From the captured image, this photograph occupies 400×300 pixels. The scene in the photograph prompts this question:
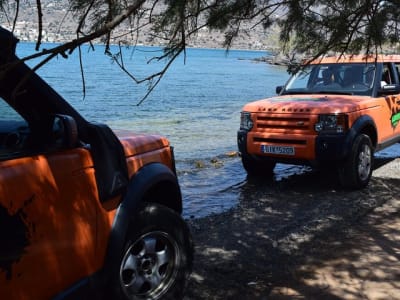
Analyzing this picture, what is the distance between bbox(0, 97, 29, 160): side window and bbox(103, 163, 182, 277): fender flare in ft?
2.31

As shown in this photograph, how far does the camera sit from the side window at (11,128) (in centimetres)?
295

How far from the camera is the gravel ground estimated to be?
4398 millimetres

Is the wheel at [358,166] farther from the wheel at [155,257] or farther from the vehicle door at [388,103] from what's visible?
the wheel at [155,257]

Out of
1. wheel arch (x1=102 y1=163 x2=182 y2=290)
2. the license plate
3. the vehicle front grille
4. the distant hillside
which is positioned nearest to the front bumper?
the vehicle front grille

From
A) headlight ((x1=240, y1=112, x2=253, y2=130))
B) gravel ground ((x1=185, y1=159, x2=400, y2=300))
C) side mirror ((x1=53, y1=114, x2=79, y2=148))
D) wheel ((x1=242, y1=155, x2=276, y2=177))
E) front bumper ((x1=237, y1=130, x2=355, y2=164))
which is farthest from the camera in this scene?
wheel ((x1=242, y1=155, x2=276, y2=177))

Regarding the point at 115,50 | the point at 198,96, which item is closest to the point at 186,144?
the point at 115,50

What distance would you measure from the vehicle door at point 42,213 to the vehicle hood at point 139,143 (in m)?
0.55

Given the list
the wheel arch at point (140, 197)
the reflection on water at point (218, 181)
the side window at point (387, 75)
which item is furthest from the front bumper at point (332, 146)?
the wheel arch at point (140, 197)

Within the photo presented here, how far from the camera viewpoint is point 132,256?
11.5ft

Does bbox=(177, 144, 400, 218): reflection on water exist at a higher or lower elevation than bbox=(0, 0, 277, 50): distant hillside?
lower

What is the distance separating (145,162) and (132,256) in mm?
626

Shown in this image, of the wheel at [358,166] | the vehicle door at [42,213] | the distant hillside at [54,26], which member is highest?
the distant hillside at [54,26]

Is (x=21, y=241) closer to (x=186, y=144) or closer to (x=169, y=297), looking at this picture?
(x=169, y=297)

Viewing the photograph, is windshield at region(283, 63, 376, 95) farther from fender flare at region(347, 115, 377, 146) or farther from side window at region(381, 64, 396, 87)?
fender flare at region(347, 115, 377, 146)
